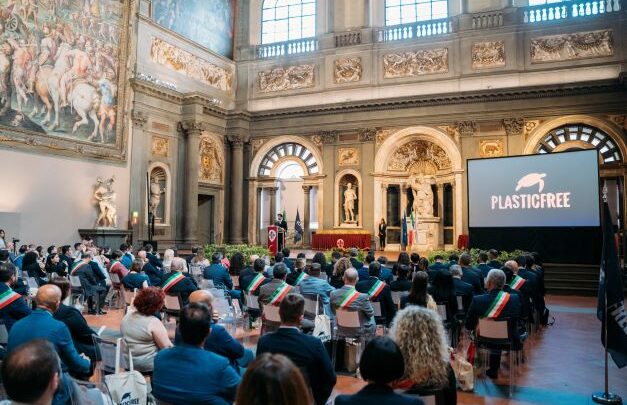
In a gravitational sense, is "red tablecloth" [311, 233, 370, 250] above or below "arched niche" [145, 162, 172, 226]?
below

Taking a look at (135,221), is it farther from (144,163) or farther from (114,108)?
(114,108)

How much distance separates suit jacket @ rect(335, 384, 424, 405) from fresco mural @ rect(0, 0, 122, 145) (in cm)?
1588

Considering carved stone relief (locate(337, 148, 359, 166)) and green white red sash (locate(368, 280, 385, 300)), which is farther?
carved stone relief (locate(337, 148, 359, 166))

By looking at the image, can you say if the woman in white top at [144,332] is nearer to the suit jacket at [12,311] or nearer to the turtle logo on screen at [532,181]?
the suit jacket at [12,311]

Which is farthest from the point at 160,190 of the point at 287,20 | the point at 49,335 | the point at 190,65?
the point at 49,335

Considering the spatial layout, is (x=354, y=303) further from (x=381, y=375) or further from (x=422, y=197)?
(x=422, y=197)

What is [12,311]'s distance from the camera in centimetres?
493

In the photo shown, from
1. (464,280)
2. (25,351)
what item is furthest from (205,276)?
(25,351)

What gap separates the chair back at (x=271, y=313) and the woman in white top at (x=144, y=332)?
1950mm

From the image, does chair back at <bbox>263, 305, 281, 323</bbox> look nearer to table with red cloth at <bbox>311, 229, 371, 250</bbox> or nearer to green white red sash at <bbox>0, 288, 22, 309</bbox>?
green white red sash at <bbox>0, 288, 22, 309</bbox>

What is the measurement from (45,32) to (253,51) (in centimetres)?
999

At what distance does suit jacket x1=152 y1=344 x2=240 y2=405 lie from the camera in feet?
9.22

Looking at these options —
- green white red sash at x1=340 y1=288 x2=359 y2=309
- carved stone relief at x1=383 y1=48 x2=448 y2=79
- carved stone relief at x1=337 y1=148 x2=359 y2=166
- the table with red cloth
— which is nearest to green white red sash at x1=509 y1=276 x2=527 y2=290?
green white red sash at x1=340 y1=288 x2=359 y2=309

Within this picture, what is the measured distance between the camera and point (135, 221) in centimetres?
1862
